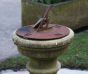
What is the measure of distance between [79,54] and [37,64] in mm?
2689

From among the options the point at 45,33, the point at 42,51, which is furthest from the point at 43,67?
the point at 45,33

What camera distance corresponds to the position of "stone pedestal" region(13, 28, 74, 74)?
3.94 metres

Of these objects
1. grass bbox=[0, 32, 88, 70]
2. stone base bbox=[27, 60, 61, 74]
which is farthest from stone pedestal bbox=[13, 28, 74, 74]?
grass bbox=[0, 32, 88, 70]

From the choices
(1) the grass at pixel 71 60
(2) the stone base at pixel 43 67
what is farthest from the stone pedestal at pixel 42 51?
(1) the grass at pixel 71 60

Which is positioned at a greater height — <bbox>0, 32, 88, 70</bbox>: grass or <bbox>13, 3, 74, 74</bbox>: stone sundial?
<bbox>13, 3, 74, 74</bbox>: stone sundial

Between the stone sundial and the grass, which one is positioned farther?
the grass

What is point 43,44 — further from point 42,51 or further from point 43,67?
point 43,67

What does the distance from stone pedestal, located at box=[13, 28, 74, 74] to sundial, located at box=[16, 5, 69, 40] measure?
51mm

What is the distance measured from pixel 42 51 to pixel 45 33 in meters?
0.27

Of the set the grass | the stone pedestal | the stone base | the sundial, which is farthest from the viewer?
the grass

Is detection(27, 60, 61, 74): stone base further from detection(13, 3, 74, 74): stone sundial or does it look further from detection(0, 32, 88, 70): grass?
detection(0, 32, 88, 70): grass

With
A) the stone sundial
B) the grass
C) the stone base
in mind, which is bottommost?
the grass

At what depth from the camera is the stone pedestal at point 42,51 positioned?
12.9 feet

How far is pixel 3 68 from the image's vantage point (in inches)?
245
